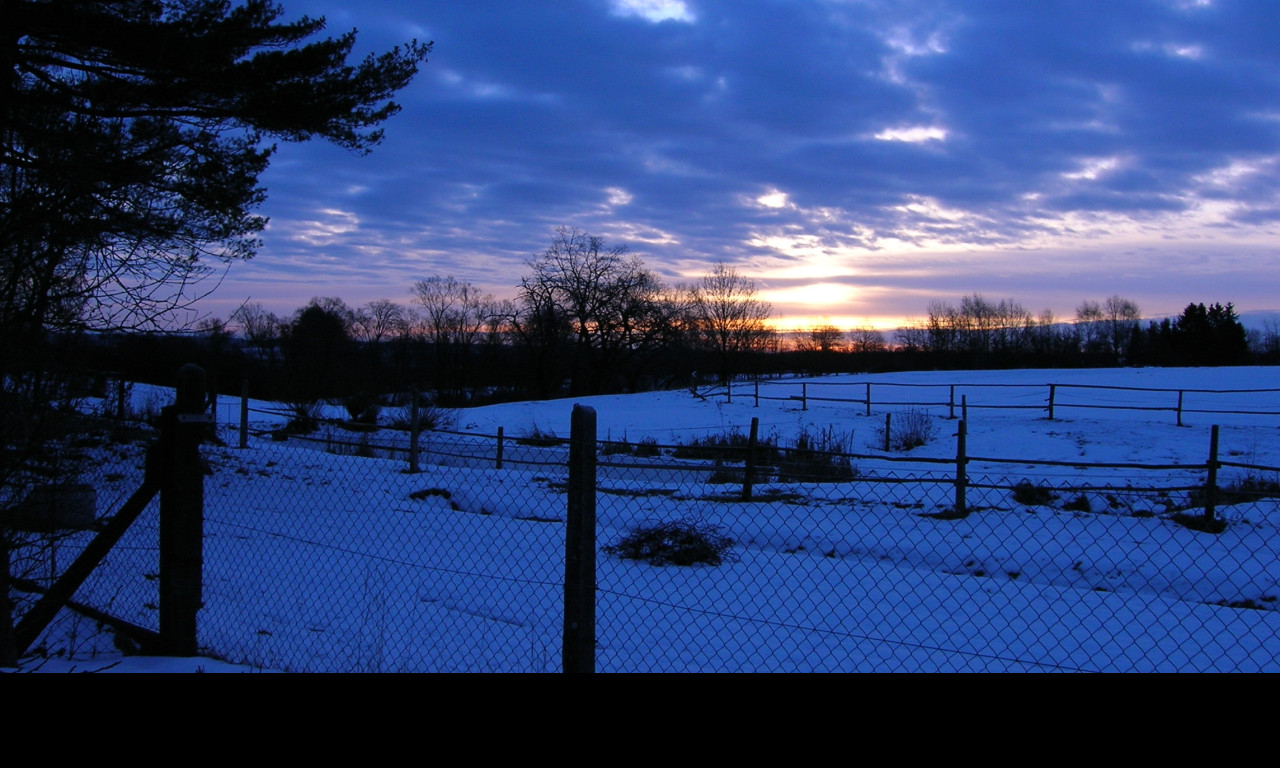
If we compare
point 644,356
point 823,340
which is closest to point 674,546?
point 644,356

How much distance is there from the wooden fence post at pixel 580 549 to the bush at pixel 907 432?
1938 centimetres

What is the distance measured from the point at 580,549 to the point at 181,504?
2.27 meters

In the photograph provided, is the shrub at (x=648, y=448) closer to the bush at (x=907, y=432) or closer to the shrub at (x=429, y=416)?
the shrub at (x=429, y=416)

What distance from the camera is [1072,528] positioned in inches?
401

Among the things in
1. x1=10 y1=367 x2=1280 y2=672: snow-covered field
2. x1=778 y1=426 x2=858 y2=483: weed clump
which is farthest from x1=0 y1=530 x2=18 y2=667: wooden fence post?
x1=778 y1=426 x2=858 y2=483: weed clump

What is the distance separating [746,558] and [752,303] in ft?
189

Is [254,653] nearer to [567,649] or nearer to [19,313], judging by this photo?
[19,313]

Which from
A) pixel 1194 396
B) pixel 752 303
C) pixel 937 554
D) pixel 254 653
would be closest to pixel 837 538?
pixel 937 554

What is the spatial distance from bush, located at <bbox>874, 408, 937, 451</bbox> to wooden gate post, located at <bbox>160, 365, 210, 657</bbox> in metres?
19.3

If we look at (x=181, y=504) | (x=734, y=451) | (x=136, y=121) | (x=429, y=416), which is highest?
(x=136, y=121)

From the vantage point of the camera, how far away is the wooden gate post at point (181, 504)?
3943mm

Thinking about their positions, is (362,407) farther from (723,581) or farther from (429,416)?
(723,581)

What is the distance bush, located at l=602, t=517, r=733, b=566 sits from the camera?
26.9 ft

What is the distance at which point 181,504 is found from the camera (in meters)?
3.94
